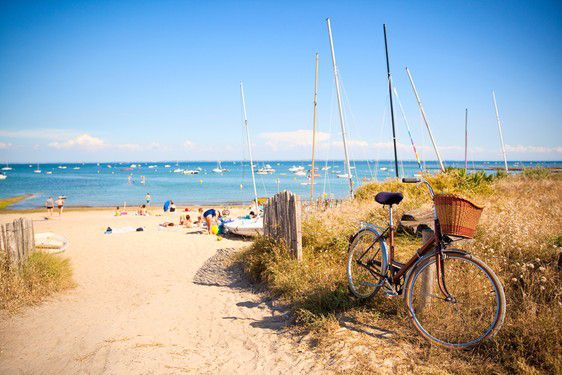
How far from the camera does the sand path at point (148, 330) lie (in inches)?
169

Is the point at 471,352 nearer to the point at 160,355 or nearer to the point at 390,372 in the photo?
the point at 390,372

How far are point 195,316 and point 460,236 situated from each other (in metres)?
4.57

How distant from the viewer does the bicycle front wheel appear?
344 cm

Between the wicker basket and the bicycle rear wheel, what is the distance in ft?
4.11

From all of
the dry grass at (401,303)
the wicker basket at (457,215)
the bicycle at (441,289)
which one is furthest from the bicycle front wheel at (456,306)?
the wicker basket at (457,215)

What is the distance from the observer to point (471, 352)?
346 cm

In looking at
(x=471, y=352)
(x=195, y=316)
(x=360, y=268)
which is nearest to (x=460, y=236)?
(x=471, y=352)

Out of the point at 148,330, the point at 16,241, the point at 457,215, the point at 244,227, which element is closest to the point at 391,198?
the point at 457,215

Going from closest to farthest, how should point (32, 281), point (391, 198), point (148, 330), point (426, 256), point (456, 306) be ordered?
point (426, 256), point (456, 306), point (391, 198), point (148, 330), point (32, 281)

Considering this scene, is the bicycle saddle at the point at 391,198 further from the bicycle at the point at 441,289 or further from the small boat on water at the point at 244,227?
the small boat on water at the point at 244,227

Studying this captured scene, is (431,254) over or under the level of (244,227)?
over

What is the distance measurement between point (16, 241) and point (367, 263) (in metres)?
7.11

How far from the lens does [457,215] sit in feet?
10.7

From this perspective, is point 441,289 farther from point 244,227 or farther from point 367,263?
point 244,227
